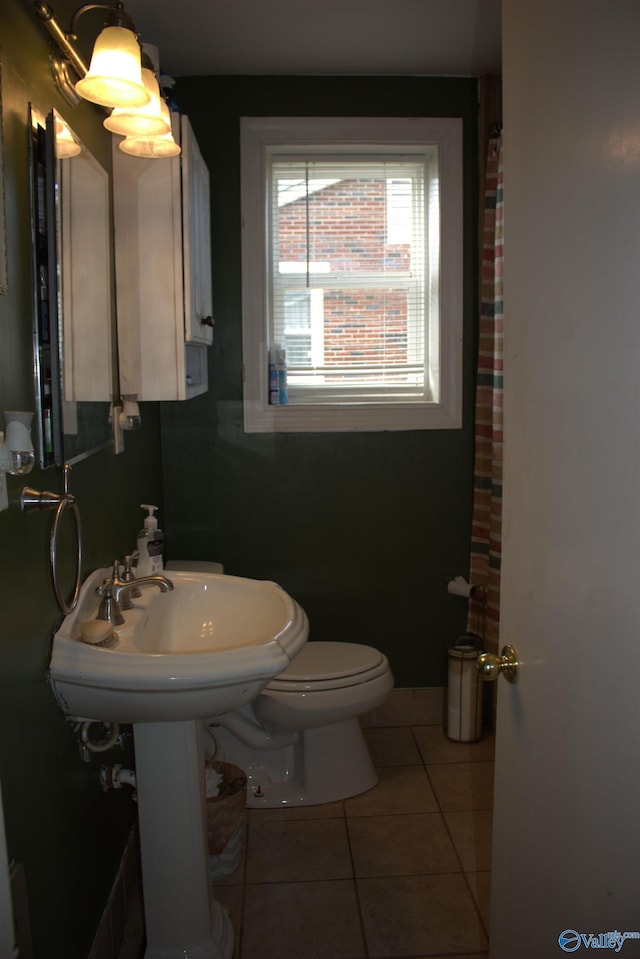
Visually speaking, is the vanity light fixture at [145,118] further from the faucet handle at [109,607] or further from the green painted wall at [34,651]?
the faucet handle at [109,607]

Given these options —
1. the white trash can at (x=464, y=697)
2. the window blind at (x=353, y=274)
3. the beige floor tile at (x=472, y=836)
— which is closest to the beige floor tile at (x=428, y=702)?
the white trash can at (x=464, y=697)

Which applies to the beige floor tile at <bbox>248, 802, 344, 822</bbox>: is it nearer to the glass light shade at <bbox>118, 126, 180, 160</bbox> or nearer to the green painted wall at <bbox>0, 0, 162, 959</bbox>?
the green painted wall at <bbox>0, 0, 162, 959</bbox>

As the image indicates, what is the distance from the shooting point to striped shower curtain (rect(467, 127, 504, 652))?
2.55 metres

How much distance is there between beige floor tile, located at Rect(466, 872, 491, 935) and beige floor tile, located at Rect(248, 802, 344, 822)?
19.2 inches

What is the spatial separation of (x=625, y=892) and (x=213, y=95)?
2.82m

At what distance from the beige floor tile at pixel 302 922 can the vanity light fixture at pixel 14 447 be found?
1.41 metres

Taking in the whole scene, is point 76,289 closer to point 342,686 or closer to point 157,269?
point 157,269

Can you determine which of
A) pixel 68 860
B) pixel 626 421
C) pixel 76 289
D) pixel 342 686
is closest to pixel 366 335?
pixel 342 686

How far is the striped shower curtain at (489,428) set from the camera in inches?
100

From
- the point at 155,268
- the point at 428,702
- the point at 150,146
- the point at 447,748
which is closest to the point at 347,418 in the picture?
the point at 155,268

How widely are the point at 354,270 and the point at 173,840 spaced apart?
213 cm

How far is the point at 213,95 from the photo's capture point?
113 inches

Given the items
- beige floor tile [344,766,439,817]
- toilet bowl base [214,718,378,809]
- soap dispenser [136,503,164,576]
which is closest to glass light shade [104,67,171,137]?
soap dispenser [136,503,164,576]

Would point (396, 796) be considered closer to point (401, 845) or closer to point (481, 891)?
point (401, 845)
